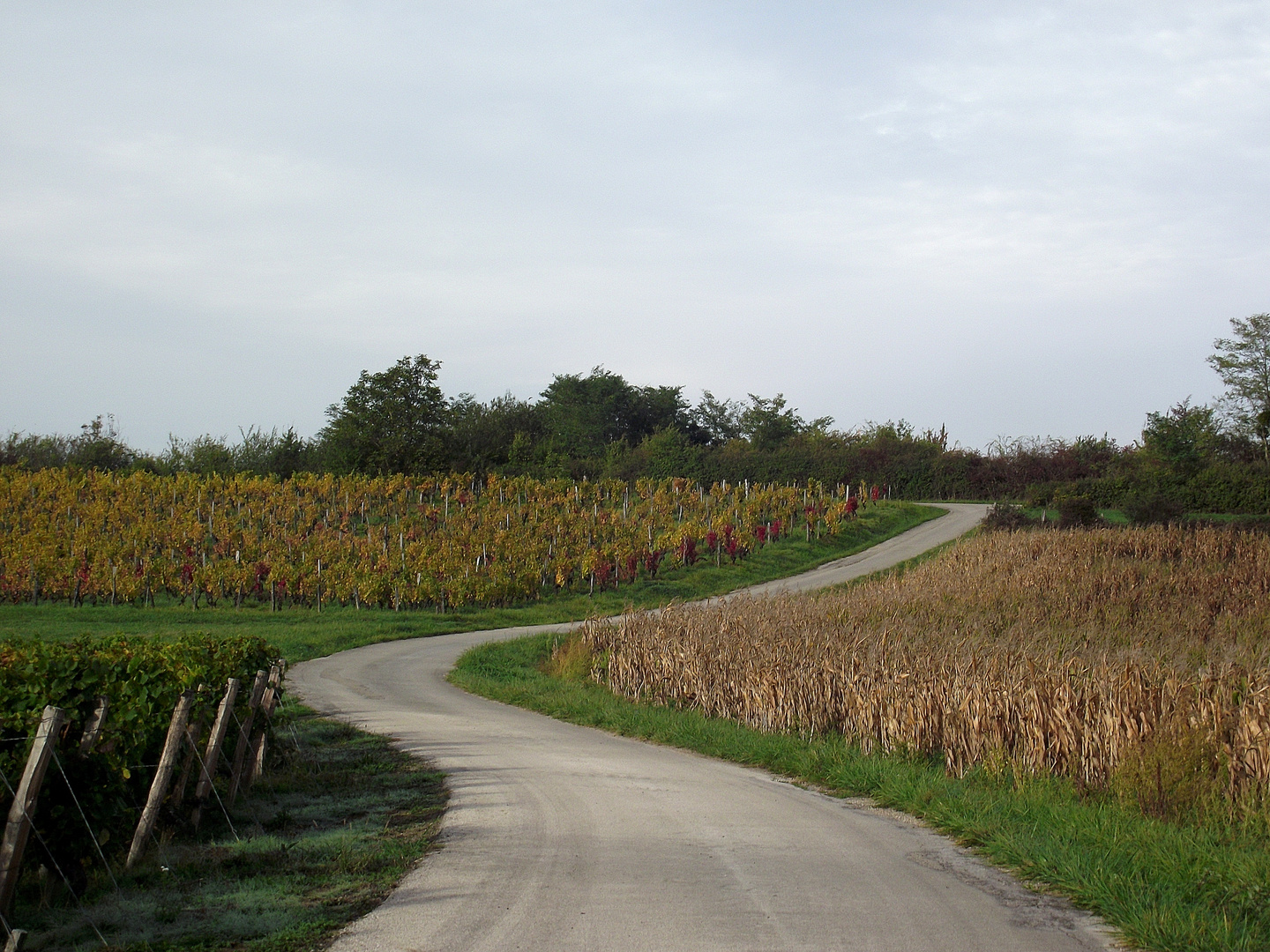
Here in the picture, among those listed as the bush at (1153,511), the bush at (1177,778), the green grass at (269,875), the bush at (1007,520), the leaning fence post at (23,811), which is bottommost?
the green grass at (269,875)

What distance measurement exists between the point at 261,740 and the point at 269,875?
2940mm

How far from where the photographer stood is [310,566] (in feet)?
104

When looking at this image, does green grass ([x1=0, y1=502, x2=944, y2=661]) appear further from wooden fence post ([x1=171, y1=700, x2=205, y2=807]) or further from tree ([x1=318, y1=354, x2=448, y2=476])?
tree ([x1=318, y1=354, x2=448, y2=476])

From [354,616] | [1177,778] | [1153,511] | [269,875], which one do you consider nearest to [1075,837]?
[1177,778]

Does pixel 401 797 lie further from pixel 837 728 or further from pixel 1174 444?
pixel 1174 444

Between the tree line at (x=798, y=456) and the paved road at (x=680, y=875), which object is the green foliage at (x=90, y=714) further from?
the tree line at (x=798, y=456)

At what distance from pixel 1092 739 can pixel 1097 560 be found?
21.2 m

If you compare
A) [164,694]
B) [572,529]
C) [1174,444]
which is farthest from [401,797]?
[1174,444]

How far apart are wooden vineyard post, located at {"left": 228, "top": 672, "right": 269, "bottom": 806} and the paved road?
2.02 m

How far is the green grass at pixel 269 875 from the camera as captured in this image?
19.4ft

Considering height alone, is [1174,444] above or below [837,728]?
above

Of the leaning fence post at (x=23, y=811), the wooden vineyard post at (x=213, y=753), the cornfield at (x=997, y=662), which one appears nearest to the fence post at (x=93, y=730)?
the leaning fence post at (x=23, y=811)

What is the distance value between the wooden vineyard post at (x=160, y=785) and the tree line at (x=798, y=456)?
43.6 metres

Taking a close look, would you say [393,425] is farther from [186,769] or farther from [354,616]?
[186,769]
